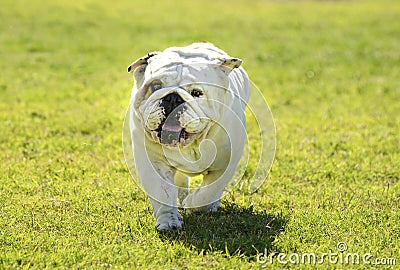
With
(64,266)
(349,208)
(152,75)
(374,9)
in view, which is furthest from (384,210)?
(374,9)

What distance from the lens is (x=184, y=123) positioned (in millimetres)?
5758

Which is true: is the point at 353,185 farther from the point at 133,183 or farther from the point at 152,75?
the point at 152,75

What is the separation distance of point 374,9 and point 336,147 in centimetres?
1830

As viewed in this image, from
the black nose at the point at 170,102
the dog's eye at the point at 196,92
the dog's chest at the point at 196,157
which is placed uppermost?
the dog's eye at the point at 196,92

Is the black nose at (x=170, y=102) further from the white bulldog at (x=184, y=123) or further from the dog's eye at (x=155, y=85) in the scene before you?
the dog's eye at (x=155, y=85)

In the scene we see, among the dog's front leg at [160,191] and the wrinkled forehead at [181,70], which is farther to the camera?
the dog's front leg at [160,191]

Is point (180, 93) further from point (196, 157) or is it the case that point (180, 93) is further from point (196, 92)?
point (196, 157)

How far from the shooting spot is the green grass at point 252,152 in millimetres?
6048

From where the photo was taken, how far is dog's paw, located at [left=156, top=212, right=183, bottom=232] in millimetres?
6270

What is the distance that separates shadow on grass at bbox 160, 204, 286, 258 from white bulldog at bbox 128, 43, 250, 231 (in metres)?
0.15

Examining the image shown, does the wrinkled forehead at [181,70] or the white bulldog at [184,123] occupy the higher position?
the wrinkled forehead at [181,70]

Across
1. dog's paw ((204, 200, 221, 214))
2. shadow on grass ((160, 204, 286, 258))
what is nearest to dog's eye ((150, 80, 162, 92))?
shadow on grass ((160, 204, 286, 258))

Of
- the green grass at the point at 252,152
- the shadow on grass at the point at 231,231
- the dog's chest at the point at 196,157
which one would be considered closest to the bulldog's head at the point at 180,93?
the dog's chest at the point at 196,157

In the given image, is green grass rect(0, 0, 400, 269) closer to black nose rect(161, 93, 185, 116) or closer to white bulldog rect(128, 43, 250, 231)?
white bulldog rect(128, 43, 250, 231)
